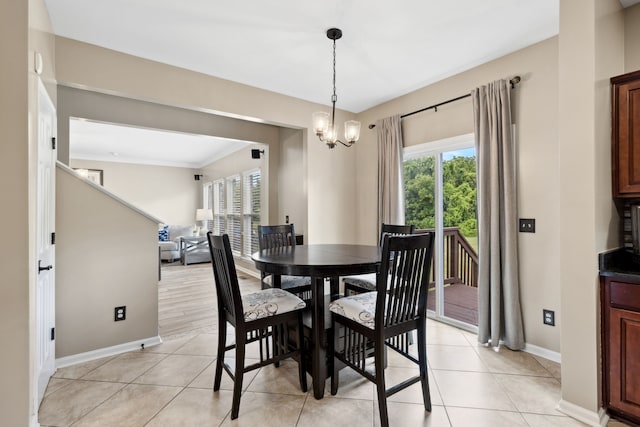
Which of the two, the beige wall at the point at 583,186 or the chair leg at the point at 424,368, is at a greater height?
the beige wall at the point at 583,186

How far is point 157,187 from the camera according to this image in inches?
A: 352

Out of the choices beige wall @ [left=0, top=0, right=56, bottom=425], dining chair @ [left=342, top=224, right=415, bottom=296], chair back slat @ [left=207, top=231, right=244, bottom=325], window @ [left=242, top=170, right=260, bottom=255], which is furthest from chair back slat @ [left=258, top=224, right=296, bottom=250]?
window @ [left=242, top=170, right=260, bottom=255]

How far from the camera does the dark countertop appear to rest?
66.4 inches

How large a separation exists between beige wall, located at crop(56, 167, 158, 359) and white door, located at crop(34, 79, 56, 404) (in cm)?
15

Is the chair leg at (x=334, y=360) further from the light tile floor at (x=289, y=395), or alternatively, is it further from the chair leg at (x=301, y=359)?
the chair leg at (x=301, y=359)

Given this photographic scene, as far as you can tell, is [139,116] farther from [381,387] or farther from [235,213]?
[381,387]

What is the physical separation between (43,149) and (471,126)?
3.61 metres

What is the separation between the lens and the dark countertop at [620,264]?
66.4 inches

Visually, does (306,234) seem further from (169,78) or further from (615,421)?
(615,421)

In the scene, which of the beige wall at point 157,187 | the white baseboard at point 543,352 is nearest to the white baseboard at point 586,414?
the white baseboard at point 543,352

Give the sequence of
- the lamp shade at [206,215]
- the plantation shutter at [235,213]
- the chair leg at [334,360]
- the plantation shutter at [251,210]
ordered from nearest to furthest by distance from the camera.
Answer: the chair leg at [334,360] → the plantation shutter at [251,210] → the plantation shutter at [235,213] → the lamp shade at [206,215]

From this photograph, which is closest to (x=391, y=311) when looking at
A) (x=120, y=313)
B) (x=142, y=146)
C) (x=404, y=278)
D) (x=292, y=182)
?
(x=404, y=278)

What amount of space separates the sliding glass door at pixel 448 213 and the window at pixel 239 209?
10.4 feet

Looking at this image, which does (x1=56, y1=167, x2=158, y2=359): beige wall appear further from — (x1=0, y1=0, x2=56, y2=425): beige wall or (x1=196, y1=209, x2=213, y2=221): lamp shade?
(x1=196, y1=209, x2=213, y2=221): lamp shade
